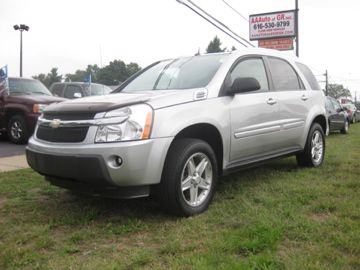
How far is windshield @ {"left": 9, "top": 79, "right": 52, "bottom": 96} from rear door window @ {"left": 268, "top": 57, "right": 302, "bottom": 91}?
21.5 ft

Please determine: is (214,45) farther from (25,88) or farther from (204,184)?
(204,184)

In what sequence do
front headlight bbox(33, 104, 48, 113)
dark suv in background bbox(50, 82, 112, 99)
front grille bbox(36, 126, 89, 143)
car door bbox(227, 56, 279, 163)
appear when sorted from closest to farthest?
front grille bbox(36, 126, 89, 143) → car door bbox(227, 56, 279, 163) → front headlight bbox(33, 104, 48, 113) → dark suv in background bbox(50, 82, 112, 99)

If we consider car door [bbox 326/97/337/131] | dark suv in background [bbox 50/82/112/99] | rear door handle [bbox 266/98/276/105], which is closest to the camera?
rear door handle [bbox 266/98/276/105]

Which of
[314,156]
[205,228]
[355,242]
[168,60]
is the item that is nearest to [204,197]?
[205,228]

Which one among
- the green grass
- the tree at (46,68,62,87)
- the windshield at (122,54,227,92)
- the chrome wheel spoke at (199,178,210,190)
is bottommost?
the green grass

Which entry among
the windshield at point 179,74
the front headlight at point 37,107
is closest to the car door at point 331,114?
the front headlight at point 37,107

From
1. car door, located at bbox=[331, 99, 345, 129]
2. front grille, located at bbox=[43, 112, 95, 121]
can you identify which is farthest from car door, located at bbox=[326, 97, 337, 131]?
front grille, located at bbox=[43, 112, 95, 121]

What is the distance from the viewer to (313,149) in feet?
22.0

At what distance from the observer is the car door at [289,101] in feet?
18.9

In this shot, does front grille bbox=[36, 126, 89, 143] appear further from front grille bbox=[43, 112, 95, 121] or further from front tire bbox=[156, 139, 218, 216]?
front tire bbox=[156, 139, 218, 216]

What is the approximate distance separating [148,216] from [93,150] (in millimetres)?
907

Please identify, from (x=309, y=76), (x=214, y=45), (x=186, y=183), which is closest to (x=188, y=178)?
(x=186, y=183)

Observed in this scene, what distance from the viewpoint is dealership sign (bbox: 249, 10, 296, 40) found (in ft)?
80.1

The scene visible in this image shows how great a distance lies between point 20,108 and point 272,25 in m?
18.8
